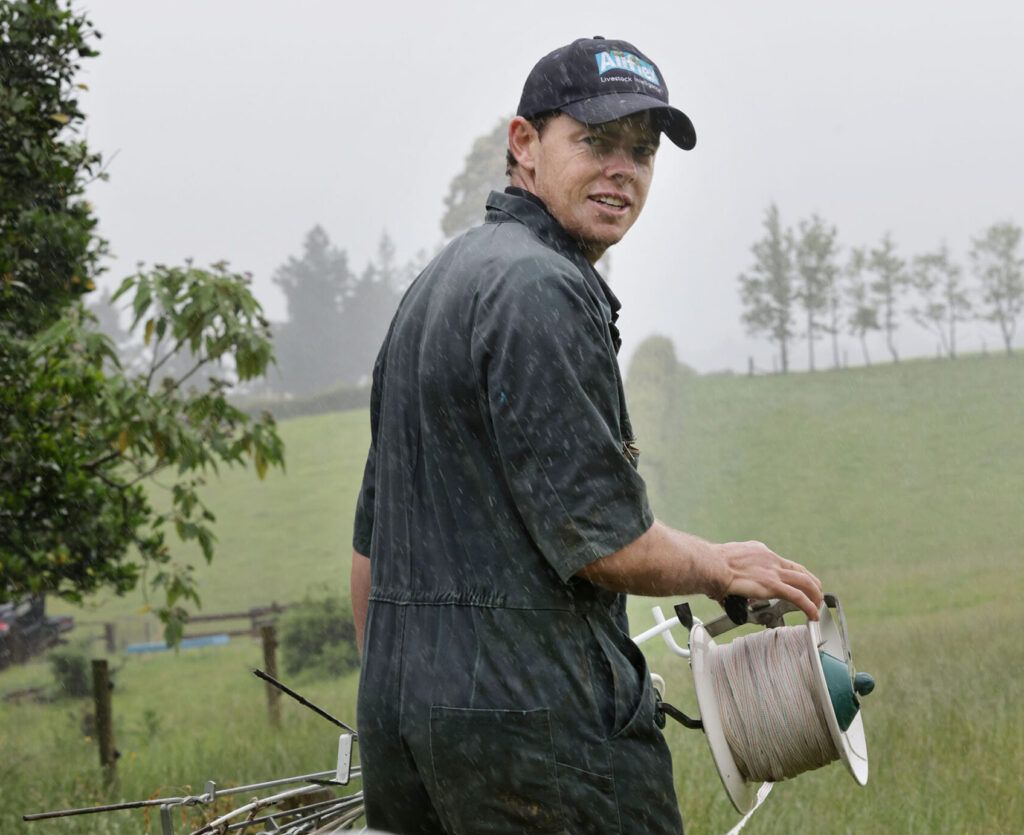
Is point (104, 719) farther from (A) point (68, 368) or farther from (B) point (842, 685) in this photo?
(B) point (842, 685)

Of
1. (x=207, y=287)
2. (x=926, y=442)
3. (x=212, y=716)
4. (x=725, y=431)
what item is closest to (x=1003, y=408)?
(x=926, y=442)

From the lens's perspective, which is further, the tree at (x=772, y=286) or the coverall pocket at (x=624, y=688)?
the tree at (x=772, y=286)

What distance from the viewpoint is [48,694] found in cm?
2225

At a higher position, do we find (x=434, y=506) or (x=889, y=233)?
(x=889, y=233)

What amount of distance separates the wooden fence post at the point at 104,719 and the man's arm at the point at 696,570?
295 inches

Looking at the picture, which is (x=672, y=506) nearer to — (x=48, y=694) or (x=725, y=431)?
(x=725, y=431)

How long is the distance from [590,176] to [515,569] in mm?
764

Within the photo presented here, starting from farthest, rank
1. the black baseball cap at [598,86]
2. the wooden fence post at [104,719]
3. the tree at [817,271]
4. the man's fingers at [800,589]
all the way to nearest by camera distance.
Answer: the tree at [817,271] → the wooden fence post at [104,719] → the black baseball cap at [598,86] → the man's fingers at [800,589]

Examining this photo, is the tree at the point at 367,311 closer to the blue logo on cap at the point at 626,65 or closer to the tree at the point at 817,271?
the tree at the point at 817,271

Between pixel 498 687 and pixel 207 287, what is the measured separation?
447cm

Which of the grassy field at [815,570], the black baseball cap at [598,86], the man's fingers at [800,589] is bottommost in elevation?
the grassy field at [815,570]

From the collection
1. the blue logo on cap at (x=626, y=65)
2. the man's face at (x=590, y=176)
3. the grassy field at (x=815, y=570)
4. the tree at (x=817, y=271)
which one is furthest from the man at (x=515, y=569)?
the tree at (x=817, y=271)

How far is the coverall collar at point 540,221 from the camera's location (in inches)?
106

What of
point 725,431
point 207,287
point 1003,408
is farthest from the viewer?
A: point 725,431
